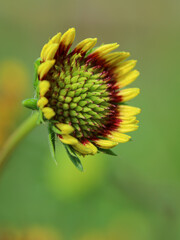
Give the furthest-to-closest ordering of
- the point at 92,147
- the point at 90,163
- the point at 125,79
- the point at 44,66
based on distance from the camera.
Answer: the point at 90,163
the point at 125,79
the point at 92,147
the point at 44,66

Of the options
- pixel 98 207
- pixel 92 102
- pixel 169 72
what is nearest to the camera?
pixel 92 102

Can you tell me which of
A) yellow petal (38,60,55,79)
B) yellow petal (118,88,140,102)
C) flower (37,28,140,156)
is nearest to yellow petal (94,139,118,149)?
flower (37,28,140,156)

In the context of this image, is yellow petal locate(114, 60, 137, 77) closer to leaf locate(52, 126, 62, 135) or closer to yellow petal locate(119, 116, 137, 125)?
yellow petal locate(119, 116, 137, 125)

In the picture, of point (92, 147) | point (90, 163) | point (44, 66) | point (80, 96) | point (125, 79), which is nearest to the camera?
point (44, 66)

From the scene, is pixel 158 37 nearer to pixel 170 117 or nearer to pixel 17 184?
pixel 170 117

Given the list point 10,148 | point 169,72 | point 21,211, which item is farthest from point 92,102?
point 169,72

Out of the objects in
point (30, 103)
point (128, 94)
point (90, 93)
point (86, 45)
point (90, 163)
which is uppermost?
point (86, 45)

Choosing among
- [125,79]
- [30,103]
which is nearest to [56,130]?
[30,103]

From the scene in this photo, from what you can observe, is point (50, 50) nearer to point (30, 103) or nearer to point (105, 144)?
point (30, 103)
